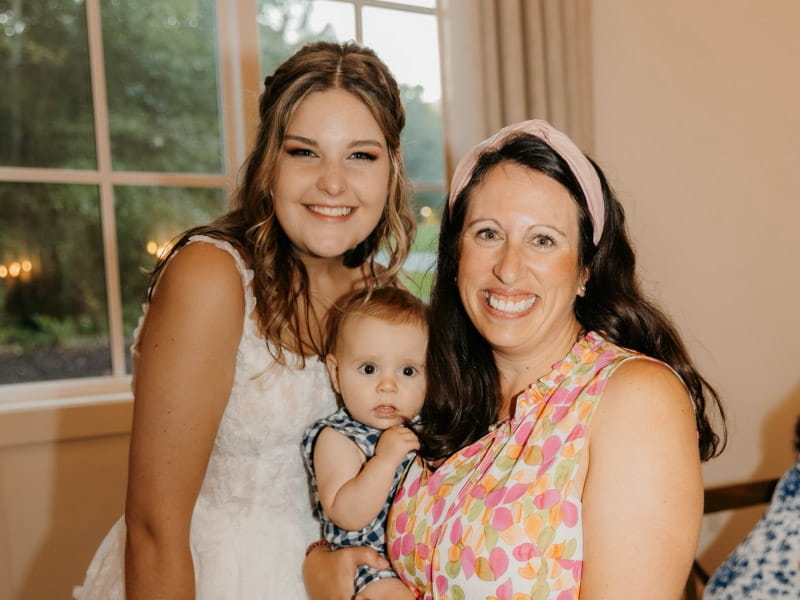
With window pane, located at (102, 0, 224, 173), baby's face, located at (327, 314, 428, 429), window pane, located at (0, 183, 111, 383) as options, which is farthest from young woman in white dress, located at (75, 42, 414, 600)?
window pane, located at (102, 0, 224, 173)

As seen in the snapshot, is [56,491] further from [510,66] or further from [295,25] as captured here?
[510,66]

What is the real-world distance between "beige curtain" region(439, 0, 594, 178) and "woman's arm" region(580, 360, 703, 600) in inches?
76.8

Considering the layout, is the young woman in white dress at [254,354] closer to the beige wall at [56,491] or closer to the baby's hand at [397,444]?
the baby's hand at [397,444]

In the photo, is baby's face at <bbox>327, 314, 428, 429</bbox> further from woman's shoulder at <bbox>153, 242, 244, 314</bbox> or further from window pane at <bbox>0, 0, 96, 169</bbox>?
window pane at <bbox>0, 0, 96, 169</bbox>

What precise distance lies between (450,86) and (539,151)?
1.76 m

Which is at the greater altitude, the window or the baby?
the window

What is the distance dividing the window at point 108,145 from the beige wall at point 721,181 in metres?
1.15

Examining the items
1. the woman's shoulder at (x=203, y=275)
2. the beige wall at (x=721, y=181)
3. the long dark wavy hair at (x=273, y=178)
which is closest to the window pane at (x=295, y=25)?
the beige wall at (x=721, y=181)

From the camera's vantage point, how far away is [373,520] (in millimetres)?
1486

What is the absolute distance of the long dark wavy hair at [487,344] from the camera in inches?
51.6

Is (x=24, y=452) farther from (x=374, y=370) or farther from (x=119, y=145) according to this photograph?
(x=374, y=370)

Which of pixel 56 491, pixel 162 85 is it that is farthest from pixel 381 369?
pixel 162 85

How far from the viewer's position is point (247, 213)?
1.66 metres

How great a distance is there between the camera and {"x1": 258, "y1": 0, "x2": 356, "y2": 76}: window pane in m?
3.10
